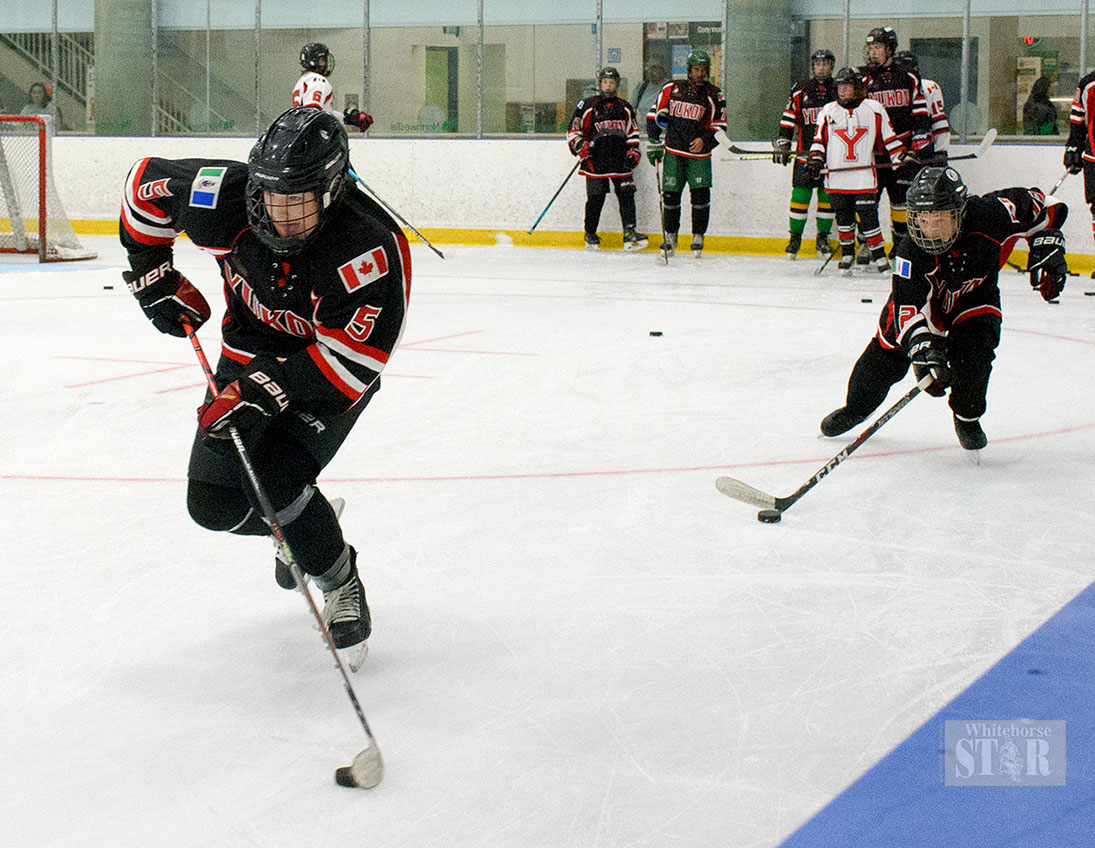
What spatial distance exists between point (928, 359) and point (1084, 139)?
Answer: 452cm

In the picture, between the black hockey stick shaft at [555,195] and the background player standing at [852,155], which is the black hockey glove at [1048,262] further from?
the black hockey stick shaft at [555,195]

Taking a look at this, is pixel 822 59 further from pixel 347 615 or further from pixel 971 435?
pixel 347 615

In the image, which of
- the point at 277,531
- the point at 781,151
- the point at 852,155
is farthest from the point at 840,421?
the point at 781,151

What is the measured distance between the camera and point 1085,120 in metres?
6.68

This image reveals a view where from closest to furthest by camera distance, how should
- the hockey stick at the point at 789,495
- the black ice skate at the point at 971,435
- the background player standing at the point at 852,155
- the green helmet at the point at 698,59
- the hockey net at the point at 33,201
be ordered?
→ the hockey stick at the point at 789,495 < the black ice skate at the point at 971,435 < the background player standing at the point at 852,155 < the hockey net at the point at 33,201 < the green helmet at the point at 698,59

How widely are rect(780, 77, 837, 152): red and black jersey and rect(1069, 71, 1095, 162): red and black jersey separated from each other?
5.45 feet

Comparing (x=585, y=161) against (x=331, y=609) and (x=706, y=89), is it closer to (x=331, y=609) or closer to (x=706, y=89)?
(x=706, y=89)

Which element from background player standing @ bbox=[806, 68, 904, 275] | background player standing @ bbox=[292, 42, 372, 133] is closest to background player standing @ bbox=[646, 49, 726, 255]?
background player standing @ bbox=[806, 68, 904, 275]

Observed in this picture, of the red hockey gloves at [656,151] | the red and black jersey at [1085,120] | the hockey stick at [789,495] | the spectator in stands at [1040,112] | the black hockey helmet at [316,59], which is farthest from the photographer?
the red hockey gloves at [656,151]

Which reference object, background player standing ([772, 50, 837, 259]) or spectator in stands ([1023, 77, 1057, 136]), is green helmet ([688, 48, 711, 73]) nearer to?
background player standing ([772, 50, 837, 259])

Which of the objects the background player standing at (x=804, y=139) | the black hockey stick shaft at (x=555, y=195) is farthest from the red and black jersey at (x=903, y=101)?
the black hockey stick shaft at (x=555, y=195)

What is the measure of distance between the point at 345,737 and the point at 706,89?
720 centimetres

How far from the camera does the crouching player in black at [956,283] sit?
2.96 meters

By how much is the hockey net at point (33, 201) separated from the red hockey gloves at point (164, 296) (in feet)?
20.9
